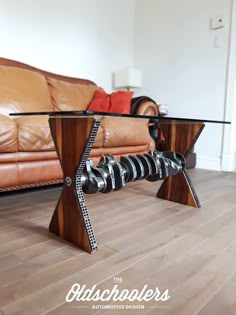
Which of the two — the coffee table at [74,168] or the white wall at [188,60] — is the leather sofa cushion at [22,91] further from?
the white wall at [188,60]

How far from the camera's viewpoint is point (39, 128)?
1503 millimetres

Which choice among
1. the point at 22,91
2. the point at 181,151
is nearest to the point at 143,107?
the point at 181,151

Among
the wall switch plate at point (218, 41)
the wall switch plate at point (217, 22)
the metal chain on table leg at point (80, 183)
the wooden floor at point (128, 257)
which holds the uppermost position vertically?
the wall switch plate at point (217, 22)

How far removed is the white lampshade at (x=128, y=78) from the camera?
305 centimetres

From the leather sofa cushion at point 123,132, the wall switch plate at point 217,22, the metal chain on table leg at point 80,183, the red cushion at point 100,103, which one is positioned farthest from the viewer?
the wall switch plate at point 217,22

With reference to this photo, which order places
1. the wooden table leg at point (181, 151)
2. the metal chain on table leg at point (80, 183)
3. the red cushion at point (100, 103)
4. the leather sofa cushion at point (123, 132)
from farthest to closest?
the red cushion at point (100, 103) < the leather sofa cushion at point (123, 132) < the wooden table leg at point (181, 151) < the metal chain on table leg at point (80, 183)

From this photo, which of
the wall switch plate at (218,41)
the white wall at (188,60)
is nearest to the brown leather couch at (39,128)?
the white wall at (188,60)

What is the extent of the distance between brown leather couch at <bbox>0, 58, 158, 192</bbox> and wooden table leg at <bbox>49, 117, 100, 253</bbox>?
47 cm

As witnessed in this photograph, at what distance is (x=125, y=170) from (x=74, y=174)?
26cm

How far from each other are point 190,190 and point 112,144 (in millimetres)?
671

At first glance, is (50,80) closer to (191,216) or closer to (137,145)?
(137,145)

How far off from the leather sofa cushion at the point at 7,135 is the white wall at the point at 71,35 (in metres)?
1.22

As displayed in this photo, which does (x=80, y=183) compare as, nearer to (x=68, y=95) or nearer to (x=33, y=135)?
(x=33, y=135)

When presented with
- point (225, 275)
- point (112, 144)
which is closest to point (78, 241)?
point (225, 275)
